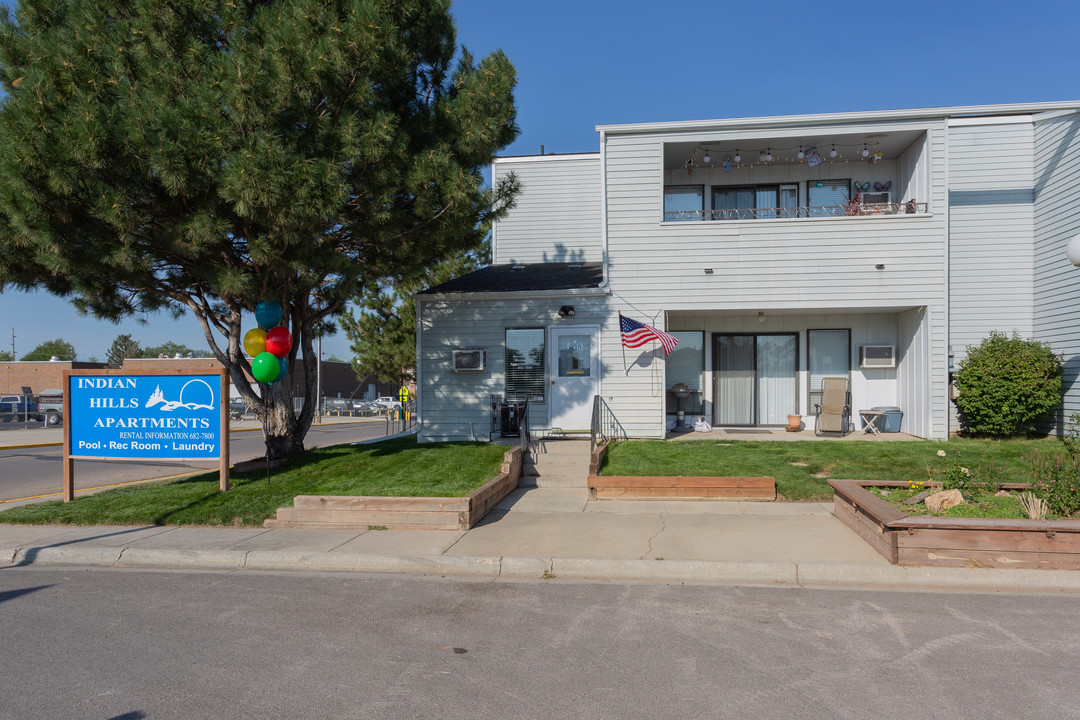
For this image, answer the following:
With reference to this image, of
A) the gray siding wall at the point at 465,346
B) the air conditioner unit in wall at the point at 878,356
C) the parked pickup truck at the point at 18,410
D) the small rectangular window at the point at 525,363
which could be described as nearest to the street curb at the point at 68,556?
the gray siding wall at the point at 465,346

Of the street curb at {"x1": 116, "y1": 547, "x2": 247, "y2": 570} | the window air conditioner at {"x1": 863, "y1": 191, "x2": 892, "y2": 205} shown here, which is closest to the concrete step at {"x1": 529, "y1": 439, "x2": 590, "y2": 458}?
the street curb at {"x1": 116, "y1": 547, "x2": 247, "y2": 570}

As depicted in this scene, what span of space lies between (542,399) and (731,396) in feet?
14.5

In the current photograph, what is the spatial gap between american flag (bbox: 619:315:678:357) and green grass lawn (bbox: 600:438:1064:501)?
188cm

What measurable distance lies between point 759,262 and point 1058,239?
5.52 m

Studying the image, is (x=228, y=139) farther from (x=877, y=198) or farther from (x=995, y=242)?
(x=995, y=242)

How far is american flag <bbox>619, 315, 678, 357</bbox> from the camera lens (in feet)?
42.5

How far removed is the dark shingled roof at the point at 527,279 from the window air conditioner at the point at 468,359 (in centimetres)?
124

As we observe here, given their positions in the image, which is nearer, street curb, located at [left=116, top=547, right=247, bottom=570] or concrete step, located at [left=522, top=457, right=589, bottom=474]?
street curb, located at [left=116, top=547, right=247, bottom=570]

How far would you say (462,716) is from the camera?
3.84 m

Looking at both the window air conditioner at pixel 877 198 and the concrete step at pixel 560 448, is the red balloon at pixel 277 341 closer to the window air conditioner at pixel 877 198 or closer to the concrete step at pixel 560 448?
the concrete step at pixel 560 448

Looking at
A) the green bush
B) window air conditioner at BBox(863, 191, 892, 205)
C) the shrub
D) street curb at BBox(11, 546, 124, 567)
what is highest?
window air conditioner at BBox(863, 191, 892, 205)

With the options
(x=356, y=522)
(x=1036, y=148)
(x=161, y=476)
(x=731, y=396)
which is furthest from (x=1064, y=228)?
(x=161, y=476)

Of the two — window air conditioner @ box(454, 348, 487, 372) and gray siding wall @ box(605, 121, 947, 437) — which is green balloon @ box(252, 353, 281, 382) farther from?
gray siding wall @ box(605, 121, 947, 437)

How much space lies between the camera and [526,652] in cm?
477
